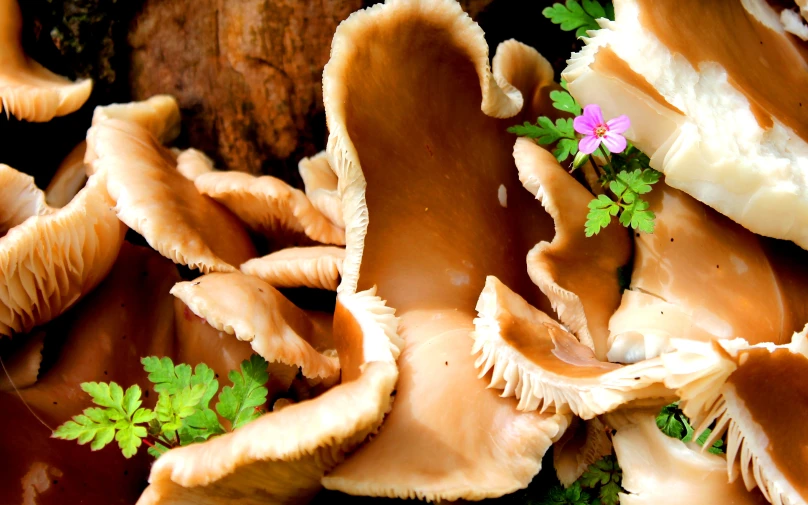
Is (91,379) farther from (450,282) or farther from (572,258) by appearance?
(572,258)

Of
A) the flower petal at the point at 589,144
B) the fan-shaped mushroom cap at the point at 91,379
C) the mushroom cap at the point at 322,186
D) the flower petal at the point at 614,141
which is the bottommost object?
the fan-shaped mushroom cap at the point at 91,379

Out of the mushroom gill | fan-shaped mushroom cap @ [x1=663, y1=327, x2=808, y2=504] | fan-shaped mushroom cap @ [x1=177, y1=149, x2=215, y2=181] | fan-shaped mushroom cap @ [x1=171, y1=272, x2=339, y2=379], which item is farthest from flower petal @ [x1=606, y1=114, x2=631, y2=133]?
fan-shaped mushroom cap @ [x1=177, y1=149, x2=215, y2=181]

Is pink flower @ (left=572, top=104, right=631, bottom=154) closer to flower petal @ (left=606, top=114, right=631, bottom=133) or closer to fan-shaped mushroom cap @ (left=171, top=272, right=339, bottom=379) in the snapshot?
flower petal @ (left=606, top=114, right=631, bottom=133)

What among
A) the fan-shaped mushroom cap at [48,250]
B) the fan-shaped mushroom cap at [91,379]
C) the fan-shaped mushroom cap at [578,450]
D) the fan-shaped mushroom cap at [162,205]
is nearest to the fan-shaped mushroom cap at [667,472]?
the fan-shaped mushroom cap at [578,450]

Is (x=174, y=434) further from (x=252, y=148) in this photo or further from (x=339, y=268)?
(x=252, y=148)

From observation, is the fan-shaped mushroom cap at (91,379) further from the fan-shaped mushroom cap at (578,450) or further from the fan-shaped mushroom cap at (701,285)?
the fan-shaped mushroom cap at (701,285)

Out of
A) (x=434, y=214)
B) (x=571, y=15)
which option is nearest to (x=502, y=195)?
(x=434, y=214)
